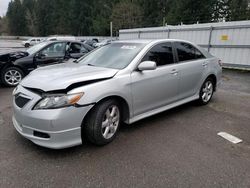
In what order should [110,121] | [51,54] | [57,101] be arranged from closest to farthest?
[57,101] < [110,121] < [51,54]

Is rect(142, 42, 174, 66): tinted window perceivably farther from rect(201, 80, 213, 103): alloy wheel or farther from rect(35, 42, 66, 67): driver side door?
rect(35, 42, 66, 67): driver side door

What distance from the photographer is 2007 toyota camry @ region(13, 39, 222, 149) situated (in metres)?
2.67

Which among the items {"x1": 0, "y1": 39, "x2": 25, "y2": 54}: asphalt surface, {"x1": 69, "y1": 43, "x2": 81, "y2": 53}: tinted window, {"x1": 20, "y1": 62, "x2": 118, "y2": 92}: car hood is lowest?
{"x1": 0, "y1": 39, "x2": 25, "y2": 54}: asphalt surface

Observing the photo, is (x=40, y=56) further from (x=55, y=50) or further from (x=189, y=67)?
(x=189, y=67)

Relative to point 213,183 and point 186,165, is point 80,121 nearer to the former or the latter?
point 186,165

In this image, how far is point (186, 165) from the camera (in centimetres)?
270

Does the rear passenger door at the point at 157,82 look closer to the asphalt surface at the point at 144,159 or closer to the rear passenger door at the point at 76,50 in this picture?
the asphalt surface at the point at 144,159

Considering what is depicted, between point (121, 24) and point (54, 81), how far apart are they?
41.6 meters

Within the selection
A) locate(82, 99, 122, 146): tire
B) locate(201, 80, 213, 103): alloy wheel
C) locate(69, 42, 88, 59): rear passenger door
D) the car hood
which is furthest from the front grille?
locate(69, 42, 88, 59): rear passenger door

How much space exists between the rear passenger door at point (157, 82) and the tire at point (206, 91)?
1.07 metres

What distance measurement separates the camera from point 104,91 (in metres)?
2.93

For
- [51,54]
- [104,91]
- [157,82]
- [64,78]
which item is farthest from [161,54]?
[51,54]

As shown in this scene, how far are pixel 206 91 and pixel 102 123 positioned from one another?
3.06 m

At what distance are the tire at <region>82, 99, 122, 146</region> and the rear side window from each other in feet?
6.23
